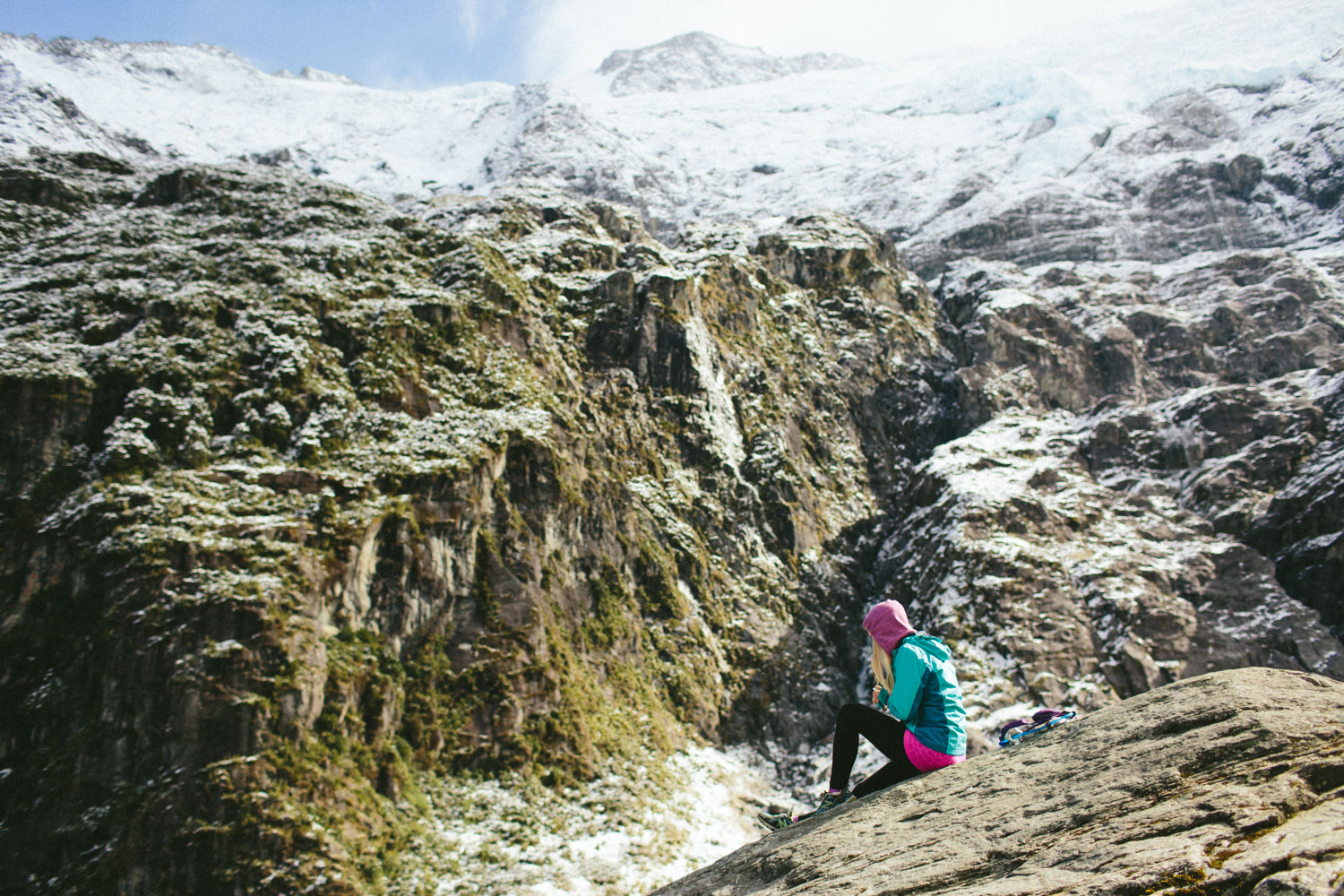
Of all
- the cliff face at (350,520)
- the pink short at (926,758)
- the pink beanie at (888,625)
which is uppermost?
the cliff face at (350,520)

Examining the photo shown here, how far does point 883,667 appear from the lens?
7.61 m

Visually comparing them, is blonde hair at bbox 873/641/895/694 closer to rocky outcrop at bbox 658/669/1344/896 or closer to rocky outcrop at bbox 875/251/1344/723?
rocky outcrop at bbox 658/669/1344/896

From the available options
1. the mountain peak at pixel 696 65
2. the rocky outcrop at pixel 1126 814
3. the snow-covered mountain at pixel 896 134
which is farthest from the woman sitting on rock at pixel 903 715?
the mountain peak at pixel 696 65

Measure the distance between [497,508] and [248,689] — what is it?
11.7 meters

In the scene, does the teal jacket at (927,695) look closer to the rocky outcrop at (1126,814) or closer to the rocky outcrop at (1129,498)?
the rocky outcrop at (1126,814)

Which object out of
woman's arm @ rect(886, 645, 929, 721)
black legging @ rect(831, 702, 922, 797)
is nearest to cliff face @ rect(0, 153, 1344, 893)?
black legging @ rect(831, 702, 922, 797)

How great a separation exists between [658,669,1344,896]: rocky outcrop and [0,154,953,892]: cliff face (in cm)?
1783

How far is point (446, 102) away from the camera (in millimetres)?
145125

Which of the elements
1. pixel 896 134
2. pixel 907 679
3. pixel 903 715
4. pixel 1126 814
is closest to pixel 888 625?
pixel 907 679

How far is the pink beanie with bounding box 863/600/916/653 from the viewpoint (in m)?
7.48

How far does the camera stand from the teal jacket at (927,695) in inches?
285

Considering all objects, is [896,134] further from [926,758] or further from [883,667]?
[926,758]

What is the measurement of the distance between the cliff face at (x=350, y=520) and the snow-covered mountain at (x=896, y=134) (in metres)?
56.7

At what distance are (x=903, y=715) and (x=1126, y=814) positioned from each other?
2359mm
